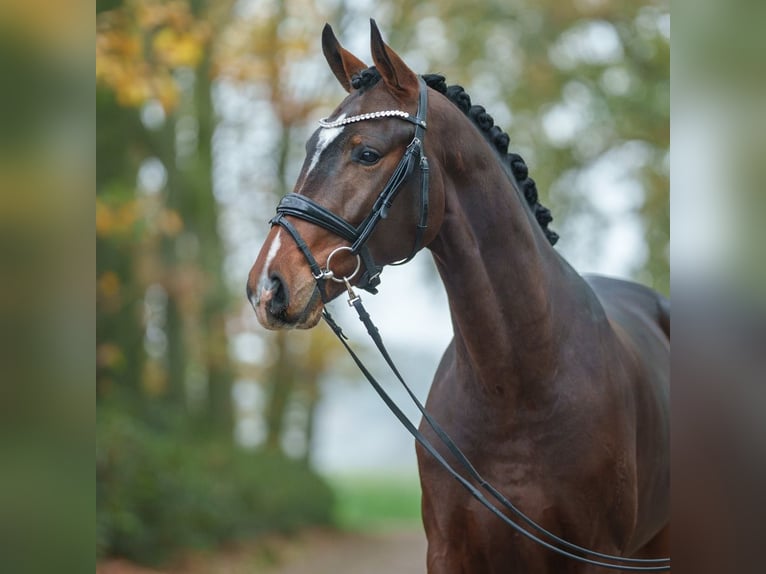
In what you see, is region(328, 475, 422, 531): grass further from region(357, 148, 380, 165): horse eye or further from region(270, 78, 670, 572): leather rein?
region(357, 148, 380, 165): horse eye

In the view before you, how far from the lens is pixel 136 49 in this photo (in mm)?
6910

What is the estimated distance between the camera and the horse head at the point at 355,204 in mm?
2670

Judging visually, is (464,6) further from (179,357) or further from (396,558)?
(396,558)

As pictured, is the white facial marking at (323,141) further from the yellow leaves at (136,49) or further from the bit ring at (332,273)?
the yellow leaves at (136,49)

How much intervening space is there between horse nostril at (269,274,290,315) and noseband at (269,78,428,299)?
109 mm

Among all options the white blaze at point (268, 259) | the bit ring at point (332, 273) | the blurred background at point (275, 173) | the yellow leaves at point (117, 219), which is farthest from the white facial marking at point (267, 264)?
the blurred background at point (275, 173)

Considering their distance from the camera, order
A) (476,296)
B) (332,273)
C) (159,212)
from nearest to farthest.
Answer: (332,273)
(476,296)
(159,212)

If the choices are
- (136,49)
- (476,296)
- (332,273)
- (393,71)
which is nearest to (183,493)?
(136,49)

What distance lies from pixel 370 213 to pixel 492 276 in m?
0.54

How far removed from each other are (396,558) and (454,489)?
32.5 ft

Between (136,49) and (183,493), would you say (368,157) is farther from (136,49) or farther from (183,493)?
(183,493)

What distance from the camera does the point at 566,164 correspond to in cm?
1239
